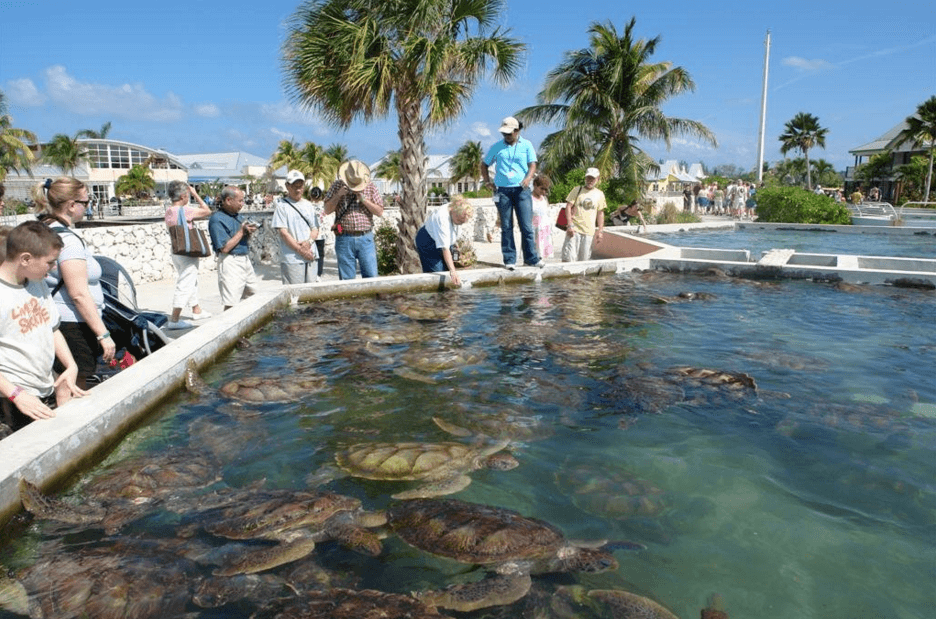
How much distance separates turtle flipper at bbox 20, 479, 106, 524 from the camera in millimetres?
3240

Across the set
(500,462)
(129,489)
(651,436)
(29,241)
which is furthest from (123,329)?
(651,436)

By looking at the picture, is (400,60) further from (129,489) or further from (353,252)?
(129,489)

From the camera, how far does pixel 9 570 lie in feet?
9.55

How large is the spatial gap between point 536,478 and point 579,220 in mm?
7862

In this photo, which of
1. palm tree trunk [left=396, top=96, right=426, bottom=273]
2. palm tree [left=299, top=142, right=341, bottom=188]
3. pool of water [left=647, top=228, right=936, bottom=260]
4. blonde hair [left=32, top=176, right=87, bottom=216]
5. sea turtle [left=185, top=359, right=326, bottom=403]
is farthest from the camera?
palm tree [left=299, top=142, right=341, bottom=188]

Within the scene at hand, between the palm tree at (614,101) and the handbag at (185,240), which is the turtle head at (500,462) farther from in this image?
the palm tree at (614,101)

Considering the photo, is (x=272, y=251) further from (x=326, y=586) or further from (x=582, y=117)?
(x=582, y=117)

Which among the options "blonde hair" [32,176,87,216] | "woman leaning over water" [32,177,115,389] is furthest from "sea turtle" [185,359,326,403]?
"blonde hair" [32,176,87,216]

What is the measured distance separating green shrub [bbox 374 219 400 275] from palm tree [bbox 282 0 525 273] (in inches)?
55.9

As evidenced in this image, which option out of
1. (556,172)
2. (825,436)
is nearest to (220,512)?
(825,436)

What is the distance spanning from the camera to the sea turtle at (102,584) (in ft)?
8.61

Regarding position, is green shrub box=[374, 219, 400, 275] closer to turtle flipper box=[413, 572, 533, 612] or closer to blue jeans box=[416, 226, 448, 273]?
blue jeans box=[416, 226, 448, 273]

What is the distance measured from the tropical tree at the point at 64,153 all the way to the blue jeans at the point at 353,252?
6554cm

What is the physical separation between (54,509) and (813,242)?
21036 mm
